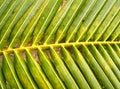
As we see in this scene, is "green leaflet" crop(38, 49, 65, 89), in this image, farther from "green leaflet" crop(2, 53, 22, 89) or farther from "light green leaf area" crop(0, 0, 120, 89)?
"green leaflet" crop(2, 53, 22, 89)

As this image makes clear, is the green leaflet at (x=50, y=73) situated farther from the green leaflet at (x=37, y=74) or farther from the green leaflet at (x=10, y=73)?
the green leaflet at (x=10, y=73)

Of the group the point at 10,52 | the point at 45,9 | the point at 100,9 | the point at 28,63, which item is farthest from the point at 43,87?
the point at 100,9

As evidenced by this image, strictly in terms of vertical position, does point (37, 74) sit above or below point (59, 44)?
below

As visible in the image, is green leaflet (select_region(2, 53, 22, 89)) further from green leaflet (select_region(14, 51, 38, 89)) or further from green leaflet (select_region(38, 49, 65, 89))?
green leaflet (select_region(38, 49, 65, 89))

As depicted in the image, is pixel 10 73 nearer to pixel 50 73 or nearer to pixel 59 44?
pixel 50 73

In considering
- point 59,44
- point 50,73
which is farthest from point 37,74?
point 59,44

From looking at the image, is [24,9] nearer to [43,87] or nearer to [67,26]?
[67,26]

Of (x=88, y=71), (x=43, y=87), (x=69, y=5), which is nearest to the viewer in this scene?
(x=43, y=87)

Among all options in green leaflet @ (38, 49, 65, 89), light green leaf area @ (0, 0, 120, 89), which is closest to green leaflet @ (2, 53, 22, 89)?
light green leaf area @ (0, 0, 120, 89)

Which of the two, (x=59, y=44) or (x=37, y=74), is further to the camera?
(x=59, y=44)
